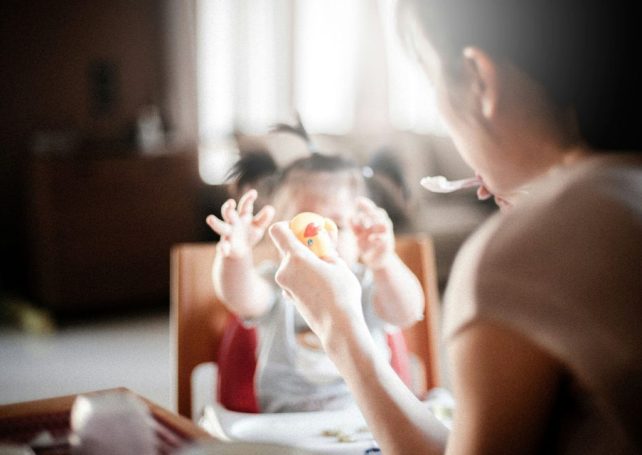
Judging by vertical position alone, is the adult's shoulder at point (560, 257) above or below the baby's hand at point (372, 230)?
above

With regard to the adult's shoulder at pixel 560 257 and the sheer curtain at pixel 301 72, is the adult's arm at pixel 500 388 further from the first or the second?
the sheer curtain at pixel 301 72

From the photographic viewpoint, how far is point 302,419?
1.21 m

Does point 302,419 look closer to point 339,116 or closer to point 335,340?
point 335,340

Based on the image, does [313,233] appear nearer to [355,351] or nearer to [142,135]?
[355,351]

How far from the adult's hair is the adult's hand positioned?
0.88ft

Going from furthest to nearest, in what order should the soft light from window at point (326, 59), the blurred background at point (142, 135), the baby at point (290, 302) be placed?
the soft light from window at point (326, 59)
the blurred background at point (142, 135)
the baby at point (290, 302)

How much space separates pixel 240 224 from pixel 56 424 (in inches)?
14.2

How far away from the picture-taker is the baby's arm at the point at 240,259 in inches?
44.6

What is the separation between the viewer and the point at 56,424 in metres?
0.94

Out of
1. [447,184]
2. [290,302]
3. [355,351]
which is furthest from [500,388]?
[290,302]

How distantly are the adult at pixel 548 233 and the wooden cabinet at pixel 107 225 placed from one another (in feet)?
11.6

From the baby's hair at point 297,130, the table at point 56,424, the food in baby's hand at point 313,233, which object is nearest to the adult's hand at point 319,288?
the food in baby's hand at point 313,233

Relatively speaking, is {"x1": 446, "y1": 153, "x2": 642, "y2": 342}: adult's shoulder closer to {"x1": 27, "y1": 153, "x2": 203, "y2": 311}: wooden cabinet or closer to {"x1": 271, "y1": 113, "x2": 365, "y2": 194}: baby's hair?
{"x1": 271, "y1": 113, "x2": 365, "y2": 194}: baby's hair

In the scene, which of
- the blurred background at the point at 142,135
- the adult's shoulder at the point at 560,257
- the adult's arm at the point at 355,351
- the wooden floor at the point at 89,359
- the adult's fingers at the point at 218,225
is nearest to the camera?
the adult's shoulder at the point at 560,257
